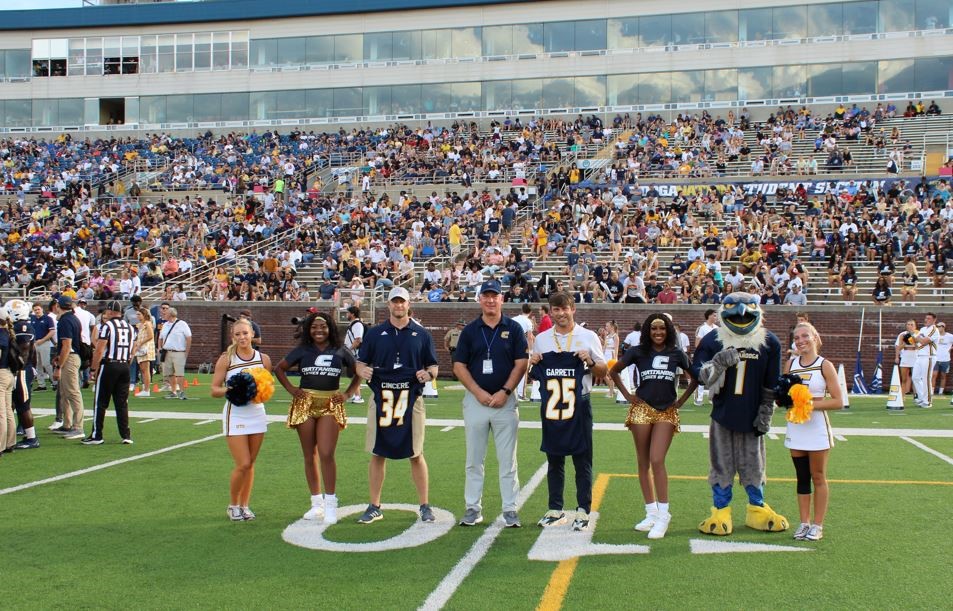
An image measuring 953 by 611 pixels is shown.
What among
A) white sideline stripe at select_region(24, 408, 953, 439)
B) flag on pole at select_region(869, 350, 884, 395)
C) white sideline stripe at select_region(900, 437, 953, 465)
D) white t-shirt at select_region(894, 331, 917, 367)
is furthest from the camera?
flag on pole at select_region(869, 350, 884, 395)

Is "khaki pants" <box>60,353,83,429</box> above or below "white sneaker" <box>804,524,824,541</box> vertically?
above

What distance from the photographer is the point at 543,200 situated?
30672mm

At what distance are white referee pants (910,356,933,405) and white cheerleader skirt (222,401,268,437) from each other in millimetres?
13633

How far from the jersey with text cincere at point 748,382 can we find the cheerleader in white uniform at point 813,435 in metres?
0.21

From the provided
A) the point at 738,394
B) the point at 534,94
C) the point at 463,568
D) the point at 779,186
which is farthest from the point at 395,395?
the point at 534,94

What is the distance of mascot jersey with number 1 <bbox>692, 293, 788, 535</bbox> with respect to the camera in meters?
6.71

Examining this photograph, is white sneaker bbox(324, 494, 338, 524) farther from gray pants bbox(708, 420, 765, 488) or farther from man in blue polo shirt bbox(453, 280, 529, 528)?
gray pants bbox(708, 420, 765, 488)

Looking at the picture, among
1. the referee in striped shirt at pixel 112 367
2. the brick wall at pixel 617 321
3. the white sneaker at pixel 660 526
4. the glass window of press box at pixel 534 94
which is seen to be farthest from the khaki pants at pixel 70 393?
the glass window of press box at pixel 534 94

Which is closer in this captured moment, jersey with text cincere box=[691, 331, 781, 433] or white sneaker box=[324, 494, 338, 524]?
jersey with text cincere box=[691, 331, 781, 433]

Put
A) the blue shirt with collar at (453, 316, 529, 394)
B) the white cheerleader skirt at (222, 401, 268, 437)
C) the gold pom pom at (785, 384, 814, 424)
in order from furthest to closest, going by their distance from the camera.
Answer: the white cheerleader skirt at (222, 401, 268, 437), the blue shirt with collar at (453, 316, 529, 394), the gold pom pom at (785, 384, 814, 424)

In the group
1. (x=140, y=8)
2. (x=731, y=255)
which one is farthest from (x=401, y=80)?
(x=731, y=255)

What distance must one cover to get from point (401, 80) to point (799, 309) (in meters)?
26.2

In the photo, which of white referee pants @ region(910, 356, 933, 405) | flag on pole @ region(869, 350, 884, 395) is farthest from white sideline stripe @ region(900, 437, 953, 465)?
flag on pole @ region(869, 350, 884, 395)

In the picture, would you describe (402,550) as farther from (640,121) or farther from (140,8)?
(140,8)
